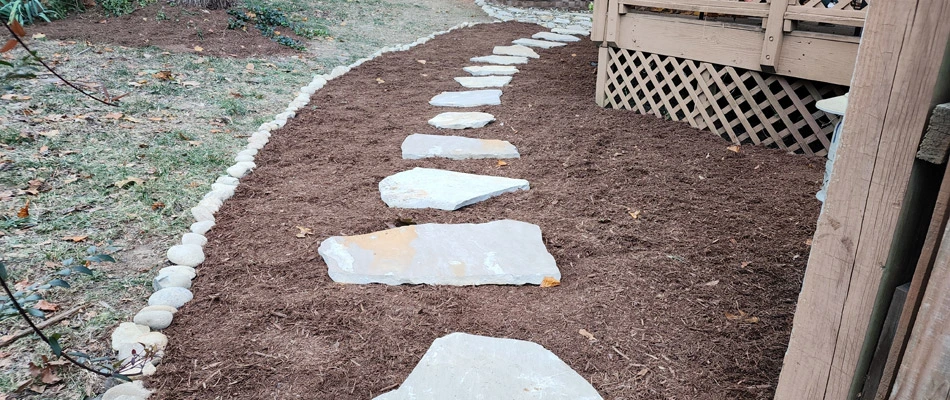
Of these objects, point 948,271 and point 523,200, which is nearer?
point 948,271

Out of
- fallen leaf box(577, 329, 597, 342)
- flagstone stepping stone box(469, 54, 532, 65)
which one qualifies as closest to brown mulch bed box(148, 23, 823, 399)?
fallen leaf box(577, 329, 597, 342)

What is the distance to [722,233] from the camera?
2.78 meters

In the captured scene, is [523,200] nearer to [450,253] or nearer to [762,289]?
[450,253]

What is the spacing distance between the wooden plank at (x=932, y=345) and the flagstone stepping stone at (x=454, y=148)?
9.54 ft

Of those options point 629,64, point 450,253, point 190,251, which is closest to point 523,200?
point 450,253

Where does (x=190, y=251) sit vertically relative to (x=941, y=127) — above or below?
below

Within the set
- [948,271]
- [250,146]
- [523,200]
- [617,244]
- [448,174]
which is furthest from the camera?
[250,146]

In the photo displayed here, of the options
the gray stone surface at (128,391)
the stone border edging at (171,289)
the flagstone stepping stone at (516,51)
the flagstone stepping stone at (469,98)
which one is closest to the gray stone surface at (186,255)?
the stone border edging at (171,289)

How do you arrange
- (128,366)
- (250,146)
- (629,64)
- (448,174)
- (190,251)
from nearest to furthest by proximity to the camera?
(128,366), (190,251), (448,174), (250,146), (629,64)

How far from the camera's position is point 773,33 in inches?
147

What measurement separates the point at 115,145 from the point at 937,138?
13.1 feet

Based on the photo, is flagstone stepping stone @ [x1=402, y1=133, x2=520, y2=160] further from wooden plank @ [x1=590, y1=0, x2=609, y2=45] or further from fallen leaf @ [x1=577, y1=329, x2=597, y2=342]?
fallen leaf @ [x1=577, y1=329, x2=597, y2=342]

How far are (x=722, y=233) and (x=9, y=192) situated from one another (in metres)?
3.50

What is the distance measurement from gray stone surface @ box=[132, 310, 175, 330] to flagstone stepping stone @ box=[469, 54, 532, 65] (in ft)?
17.2
